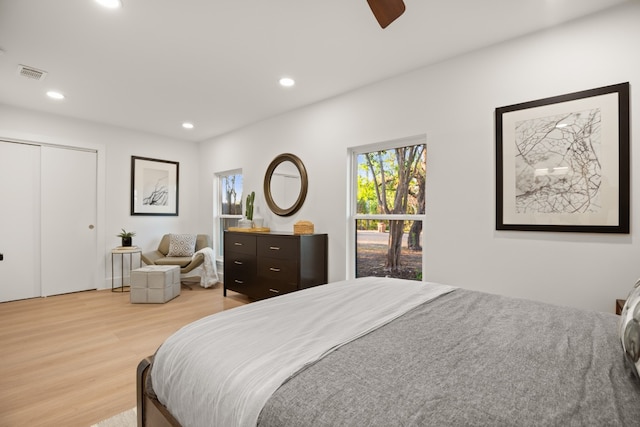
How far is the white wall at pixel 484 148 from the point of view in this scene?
2031mm

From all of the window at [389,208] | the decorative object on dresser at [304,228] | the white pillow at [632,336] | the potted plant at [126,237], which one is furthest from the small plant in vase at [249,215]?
the white pillow at [632,336]

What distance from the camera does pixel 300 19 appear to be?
2.20 m

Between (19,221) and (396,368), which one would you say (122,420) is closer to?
(396,368)

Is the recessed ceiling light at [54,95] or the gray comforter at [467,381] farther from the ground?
the recessed ceiling light at [54,95]

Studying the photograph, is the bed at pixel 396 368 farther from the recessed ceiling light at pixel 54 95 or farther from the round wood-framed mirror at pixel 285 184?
the recessed ceiling light at pixel 54 95

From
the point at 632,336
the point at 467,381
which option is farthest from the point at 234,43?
the point at 632,336

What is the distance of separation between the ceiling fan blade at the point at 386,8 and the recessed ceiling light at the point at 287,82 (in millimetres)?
1910

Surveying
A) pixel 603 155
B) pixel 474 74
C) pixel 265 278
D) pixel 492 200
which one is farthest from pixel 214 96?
pixel 603 155

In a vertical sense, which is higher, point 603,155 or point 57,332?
point 603,155

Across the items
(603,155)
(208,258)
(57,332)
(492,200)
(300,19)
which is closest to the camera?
(603,155)

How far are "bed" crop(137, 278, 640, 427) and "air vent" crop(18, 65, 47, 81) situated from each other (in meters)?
3.27

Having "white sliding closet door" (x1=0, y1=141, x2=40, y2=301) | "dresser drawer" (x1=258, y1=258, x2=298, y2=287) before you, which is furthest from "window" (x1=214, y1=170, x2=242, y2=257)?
"white sliding closet door" (x1=0, y1=141, x2=40, y2=301)

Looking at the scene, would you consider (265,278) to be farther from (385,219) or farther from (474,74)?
(474,74)

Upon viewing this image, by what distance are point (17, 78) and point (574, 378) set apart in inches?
188
